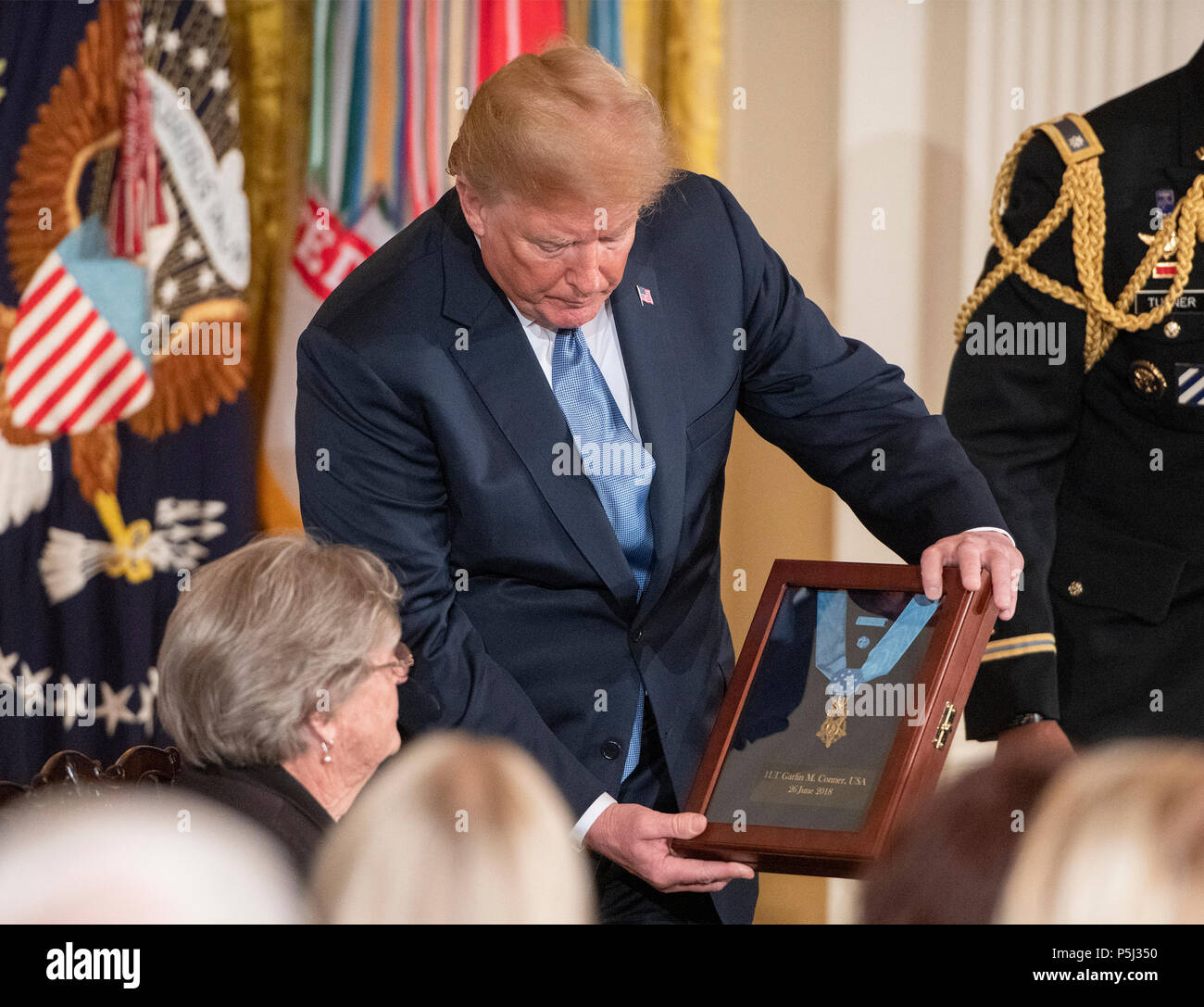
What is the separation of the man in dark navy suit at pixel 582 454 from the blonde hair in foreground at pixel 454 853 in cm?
74

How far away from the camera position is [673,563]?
2.07m

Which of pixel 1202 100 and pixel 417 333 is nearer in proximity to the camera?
pixel 417 333

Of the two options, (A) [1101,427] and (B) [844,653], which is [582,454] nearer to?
(B) [844,653]

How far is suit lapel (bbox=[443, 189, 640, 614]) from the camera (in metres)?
2.01

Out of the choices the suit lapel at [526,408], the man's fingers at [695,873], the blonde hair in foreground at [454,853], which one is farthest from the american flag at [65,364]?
the blonde hair in foreground at [454,853]

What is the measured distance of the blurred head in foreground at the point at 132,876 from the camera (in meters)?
1.12

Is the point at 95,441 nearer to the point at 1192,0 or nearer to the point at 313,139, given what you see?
the point at 313,139

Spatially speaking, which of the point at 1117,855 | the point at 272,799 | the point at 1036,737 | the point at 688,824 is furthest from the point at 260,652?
the point at 1036,737

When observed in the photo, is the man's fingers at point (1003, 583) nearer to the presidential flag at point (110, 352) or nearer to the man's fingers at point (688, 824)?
the man's fingers at point (688, 824)

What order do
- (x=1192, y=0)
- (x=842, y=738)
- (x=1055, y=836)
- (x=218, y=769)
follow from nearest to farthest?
1. (x=1055, y=836)
2. (x=218, y=769)
3. (x=842, y=738)
4. (x=1192, y=0)

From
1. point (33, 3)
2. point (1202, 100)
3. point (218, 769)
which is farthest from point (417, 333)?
point (33, 3)

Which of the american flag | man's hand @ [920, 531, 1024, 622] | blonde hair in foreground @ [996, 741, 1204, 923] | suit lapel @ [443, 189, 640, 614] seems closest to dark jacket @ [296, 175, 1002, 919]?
suit lapel @ [443, 189, 640, 614]

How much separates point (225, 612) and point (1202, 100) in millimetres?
1530

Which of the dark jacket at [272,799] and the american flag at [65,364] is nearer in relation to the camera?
the dark jacket at [272,799]
